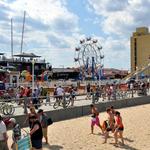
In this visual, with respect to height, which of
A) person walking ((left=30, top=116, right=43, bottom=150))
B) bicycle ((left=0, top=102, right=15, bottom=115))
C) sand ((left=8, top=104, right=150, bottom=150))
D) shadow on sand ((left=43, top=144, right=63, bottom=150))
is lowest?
shadow on sand ((left=43, top=144, right=63, bottom=150))

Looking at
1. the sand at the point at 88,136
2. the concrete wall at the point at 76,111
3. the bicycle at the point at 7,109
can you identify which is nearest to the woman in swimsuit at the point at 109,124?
the sand at the point at 88,136

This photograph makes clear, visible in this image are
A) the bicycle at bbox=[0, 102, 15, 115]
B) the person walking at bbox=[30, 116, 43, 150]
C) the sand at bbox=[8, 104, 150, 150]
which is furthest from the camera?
the bicycle at bbox=[0, 102, 15, 115]

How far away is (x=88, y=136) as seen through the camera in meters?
17.8

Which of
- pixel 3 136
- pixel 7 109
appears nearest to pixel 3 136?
pixel 3 136

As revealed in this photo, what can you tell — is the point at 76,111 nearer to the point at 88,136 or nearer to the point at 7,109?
the point at 7,109

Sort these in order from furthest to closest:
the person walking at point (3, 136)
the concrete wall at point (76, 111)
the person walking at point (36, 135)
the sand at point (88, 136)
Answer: the concrete wall at point (76, 111) → the sand at point (88, 136) → the person walking at point (36, 135) → the person walking at point (3, 136)

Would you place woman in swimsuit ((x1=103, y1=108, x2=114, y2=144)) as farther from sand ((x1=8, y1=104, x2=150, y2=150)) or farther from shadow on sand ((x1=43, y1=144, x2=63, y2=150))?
shadow on sand ((x1=43, y1=144, x2=63, y2=150))

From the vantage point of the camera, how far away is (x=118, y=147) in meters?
15.5

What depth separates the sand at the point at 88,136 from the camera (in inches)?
616

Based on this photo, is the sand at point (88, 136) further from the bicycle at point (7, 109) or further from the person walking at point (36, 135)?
the person walking at point (36, 135)

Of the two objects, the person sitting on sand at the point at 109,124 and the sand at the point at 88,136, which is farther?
the person sitting on sand at the point at 109,124

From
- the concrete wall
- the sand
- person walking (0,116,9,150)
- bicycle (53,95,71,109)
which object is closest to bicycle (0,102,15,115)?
the concrete wall

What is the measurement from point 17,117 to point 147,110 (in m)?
11.5

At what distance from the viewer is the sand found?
1565 centimetres
